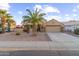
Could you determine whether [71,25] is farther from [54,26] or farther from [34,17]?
[34,17]

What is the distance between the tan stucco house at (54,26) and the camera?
480 centimetres

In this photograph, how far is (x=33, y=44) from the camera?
187 inches

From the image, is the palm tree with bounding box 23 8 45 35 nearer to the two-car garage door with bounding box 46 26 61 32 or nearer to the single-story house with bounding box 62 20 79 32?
the two-car garage door with bounding box 46 26 61 32

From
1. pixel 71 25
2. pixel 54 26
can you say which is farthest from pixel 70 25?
pixel 54 26

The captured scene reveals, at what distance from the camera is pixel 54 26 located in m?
4.83

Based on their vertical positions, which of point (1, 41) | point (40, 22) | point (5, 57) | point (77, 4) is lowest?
point (5, 57)

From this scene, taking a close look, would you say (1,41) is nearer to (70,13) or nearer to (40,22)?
(40,22)

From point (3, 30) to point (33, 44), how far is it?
2.45 feet

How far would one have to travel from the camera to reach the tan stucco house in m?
4.80

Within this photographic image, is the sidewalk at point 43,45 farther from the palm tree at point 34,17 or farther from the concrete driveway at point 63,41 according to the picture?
the palm tree at point 34,17

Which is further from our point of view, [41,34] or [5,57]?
[41,34]

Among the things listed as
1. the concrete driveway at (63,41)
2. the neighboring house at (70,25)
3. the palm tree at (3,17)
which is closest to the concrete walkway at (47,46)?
the concrete driveway at (63,41)

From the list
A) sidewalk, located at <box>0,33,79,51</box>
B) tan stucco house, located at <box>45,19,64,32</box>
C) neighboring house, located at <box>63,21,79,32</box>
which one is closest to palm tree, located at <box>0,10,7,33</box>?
sidewalk, located at <box>0,33,79,51</box>

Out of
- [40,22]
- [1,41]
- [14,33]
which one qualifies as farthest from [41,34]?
[1,41]
